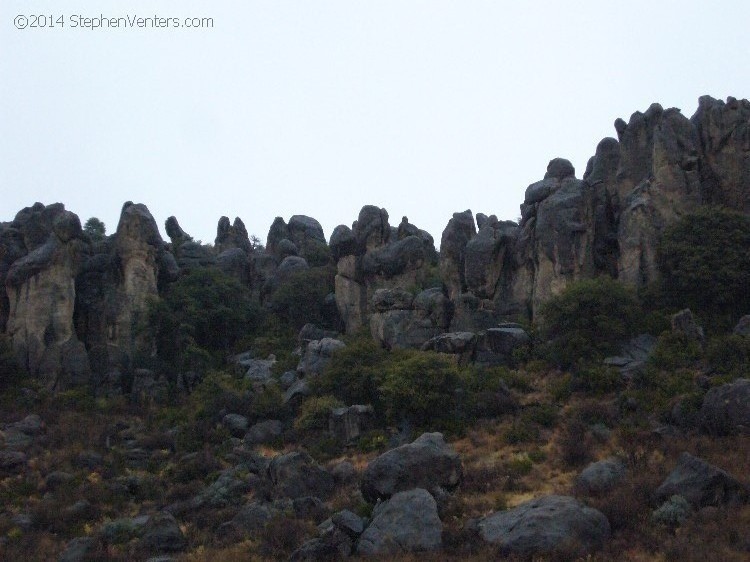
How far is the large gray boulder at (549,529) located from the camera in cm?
1734

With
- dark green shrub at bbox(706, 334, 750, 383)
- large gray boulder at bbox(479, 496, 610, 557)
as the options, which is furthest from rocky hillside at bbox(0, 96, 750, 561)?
dark green shrub at bbox(706, 334, 750, 383)

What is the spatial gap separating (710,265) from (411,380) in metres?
11.8

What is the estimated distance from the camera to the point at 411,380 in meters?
28.1

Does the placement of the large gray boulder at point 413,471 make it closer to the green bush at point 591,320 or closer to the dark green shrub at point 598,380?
the dark green shrub at point 598,380

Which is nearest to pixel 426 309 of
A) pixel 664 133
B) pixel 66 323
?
pixel 664 133

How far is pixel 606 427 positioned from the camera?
2544 cm

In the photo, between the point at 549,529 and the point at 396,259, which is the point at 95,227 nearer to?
the point at 396,259

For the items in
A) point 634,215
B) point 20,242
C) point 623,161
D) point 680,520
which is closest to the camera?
point 680,520

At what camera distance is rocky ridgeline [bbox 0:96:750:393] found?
113 feet

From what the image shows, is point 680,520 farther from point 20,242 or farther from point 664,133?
point 20,242

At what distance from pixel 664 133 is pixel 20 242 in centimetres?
2997

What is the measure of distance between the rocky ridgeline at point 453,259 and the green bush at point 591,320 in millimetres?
2811

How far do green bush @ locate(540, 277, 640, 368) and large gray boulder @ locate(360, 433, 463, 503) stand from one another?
30.1 ft

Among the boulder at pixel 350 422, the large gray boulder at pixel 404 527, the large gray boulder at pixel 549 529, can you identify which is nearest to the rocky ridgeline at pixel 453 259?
the boulder at pixel 350 422
